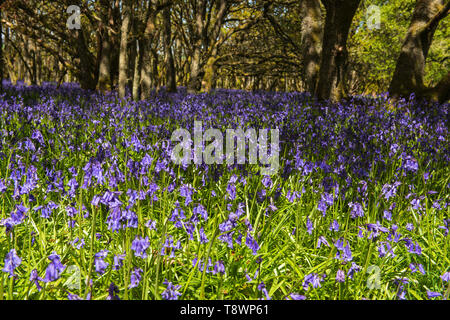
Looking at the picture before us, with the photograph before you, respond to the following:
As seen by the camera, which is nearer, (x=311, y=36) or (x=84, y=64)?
(x=311, y=36)

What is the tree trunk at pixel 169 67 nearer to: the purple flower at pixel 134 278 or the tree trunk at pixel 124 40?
the tree trunk at pixel 124 40

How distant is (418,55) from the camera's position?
8.09 meters

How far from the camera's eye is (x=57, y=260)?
48.6 inches

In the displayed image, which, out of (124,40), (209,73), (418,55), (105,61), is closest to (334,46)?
(418,55)

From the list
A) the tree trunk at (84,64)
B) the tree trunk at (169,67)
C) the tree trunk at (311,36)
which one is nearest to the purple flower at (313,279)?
the tree trunk at (311,36)

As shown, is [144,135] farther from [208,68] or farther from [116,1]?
[208,68]

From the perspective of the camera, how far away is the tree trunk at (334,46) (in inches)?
302

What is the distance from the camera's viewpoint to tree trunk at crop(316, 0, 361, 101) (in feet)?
25.2

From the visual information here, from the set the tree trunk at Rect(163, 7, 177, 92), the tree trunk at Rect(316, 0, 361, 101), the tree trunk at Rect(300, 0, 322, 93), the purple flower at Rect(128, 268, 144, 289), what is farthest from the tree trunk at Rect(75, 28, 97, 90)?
the purple flower at Rect(128, 268, 144, 289)

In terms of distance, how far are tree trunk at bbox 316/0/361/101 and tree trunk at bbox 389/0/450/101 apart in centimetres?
155

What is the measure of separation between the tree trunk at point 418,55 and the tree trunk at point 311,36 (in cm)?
229

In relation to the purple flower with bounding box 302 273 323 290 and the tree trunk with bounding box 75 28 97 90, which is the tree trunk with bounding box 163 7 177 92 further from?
the purple flower with bounding box 302 273 323 290

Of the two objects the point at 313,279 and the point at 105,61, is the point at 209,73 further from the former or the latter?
the point at 313,279

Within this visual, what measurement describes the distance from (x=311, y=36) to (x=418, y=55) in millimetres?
2949
